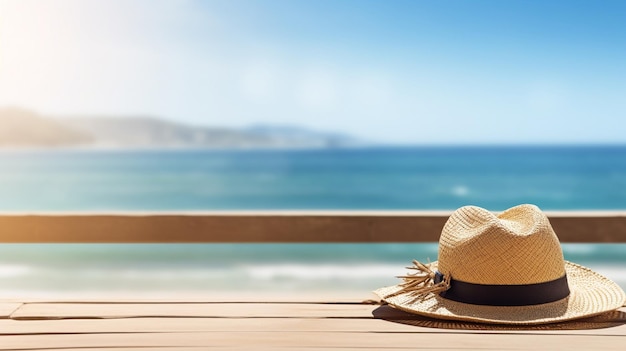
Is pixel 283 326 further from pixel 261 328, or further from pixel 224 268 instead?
pixel 224 268

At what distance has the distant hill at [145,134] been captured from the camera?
95.2ft

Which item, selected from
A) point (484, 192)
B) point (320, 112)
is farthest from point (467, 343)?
point (320, 112)

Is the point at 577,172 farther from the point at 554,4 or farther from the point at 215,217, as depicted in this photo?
the point at 215,217

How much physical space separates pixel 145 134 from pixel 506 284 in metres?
30.0

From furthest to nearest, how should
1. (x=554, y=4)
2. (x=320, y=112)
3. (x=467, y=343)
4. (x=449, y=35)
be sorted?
(x=320, y=112), (x=449, y=35), (x=554, y=4), (x=467, y=343)

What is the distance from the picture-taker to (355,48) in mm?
29922

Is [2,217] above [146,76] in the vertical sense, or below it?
below

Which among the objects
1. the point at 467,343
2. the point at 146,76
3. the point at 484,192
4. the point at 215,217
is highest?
the point at 146,76

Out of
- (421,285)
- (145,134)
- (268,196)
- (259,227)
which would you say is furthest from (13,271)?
(145,134)

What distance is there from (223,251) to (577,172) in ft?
59.4

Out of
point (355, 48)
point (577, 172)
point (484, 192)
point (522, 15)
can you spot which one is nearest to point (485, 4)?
point (522, 15)

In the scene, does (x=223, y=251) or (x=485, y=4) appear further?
(x=485, y=4)

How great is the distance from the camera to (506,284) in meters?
1.23

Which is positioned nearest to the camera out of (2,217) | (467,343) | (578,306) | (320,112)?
(467,343)
